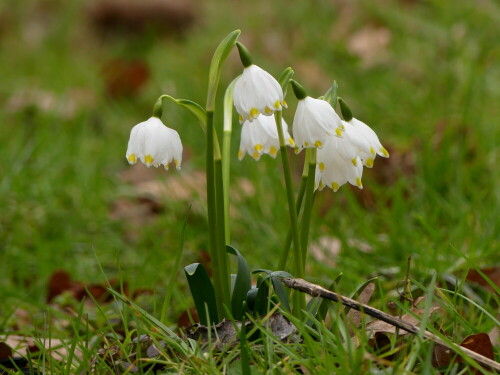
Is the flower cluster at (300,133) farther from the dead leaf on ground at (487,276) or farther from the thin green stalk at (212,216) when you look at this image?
the dead leaf on ground at (487,276)

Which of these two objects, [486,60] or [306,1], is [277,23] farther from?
[486,60]

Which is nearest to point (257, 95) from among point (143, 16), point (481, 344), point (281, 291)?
point (281, 291)

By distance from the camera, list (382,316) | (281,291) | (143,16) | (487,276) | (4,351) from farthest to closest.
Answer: (143,16) → (487,276) → (4,351) → (281,291) → (382,316)

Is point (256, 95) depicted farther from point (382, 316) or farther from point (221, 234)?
point (382, 316)

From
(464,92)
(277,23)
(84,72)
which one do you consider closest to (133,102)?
(84,72)

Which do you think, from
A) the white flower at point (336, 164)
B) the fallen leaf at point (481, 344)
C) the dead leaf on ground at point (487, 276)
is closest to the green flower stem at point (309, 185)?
the white flower at point (336, 164)

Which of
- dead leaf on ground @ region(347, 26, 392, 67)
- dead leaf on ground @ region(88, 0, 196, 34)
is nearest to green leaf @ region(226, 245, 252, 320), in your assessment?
dead leaf on ground @ region(347, 26, 392, 67)
